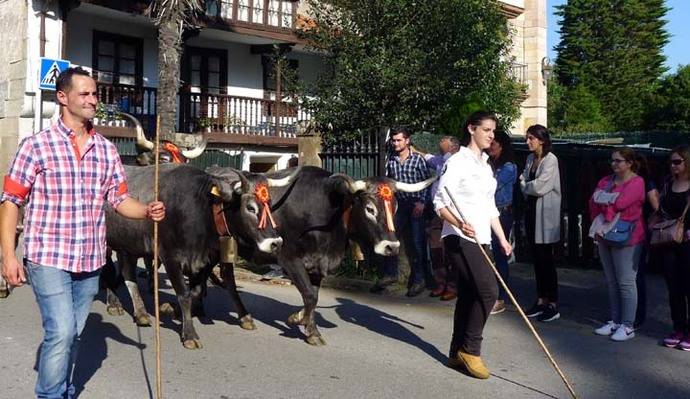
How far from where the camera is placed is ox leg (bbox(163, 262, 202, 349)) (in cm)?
734

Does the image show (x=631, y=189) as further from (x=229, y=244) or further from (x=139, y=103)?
(x=139, y=103)

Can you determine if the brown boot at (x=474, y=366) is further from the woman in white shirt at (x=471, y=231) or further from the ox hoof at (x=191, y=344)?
the ox hoof at (x=191, y=344)

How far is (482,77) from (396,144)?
23.6 feet

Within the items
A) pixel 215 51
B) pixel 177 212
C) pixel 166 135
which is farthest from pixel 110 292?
pixel 215 51

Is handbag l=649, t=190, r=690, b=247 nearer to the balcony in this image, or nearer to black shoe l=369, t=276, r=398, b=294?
black shoe l=369, t=276, r=398, b=294

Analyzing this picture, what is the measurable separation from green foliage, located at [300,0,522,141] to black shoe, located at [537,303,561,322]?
638cm

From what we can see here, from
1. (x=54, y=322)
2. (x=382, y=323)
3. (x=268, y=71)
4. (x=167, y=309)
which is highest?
(x=268, y=71)

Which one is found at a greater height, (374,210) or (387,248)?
(374,210)

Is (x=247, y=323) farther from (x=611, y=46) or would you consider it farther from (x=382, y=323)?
(x=611, y=46)

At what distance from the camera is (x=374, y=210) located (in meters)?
7.51

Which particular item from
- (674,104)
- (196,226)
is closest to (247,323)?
(196,226)

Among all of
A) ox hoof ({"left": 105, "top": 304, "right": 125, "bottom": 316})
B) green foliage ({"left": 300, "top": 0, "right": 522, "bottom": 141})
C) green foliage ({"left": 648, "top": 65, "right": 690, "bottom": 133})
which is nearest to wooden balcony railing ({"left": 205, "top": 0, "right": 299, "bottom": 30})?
green foliage ({"left": 300, "top": 0, "right": 522, "bottom": 141})

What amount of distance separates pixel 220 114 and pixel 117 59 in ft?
10.7

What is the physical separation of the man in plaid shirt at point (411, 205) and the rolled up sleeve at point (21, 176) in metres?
5.74
